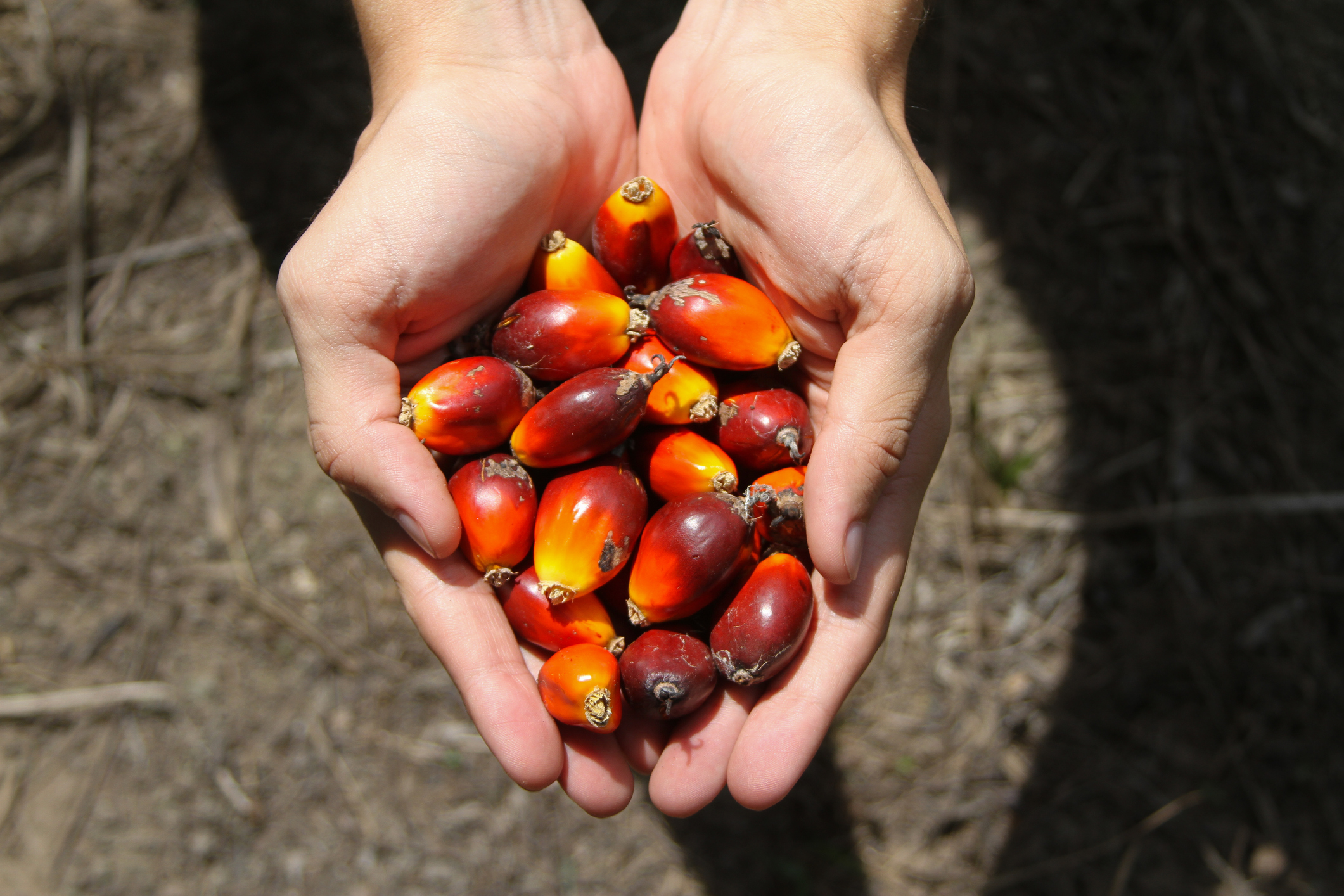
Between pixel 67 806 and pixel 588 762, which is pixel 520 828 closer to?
pixel 588 762

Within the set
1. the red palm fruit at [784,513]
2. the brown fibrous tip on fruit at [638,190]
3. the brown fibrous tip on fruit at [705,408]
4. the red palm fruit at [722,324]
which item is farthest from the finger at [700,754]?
the brown fibrous tip on fruit at [638,190]

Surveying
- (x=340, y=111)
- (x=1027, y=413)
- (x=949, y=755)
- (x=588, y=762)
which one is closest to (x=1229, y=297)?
(x=1027, y=413)

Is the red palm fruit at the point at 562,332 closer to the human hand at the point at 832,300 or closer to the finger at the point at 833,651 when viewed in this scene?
the human hand at the point at 832,300

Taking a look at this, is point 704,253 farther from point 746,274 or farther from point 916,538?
point 916,538

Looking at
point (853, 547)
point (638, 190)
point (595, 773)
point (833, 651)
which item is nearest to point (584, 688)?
point (595, 773)

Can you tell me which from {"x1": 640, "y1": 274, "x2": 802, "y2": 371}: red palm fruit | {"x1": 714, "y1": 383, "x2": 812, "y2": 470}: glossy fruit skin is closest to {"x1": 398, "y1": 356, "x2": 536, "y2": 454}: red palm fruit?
{"x1": 640, "y1": 274, "x2": 802, "y2": 371}: red palm fruit

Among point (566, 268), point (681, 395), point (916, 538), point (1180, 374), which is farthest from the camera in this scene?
point (1180, 374)
